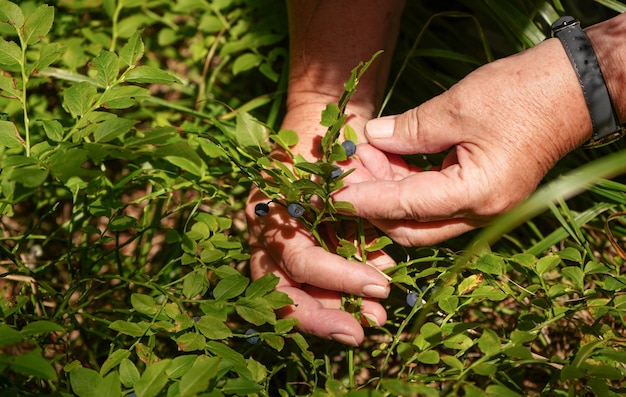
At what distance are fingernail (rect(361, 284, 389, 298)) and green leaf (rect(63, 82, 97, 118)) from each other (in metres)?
0.59

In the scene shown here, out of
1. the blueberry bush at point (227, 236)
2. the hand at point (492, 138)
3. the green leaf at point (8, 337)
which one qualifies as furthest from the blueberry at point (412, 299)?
the green leaf at point (8, 337)

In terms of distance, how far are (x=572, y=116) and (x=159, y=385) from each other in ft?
2.86

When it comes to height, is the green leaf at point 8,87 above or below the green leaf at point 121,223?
above

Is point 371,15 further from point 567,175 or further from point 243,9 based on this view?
point 567,175

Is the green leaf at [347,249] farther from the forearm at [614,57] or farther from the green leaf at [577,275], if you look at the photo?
the forearm at [614,57]

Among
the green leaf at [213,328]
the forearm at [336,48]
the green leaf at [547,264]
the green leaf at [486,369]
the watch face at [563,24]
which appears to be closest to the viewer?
the green leaf at [486,369]

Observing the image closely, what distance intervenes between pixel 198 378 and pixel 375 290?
17.6 inches

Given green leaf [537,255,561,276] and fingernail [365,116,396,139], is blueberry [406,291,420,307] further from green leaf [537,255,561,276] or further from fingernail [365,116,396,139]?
fingernail [365,116,396,139]

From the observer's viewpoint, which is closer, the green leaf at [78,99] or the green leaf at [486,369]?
the green leaf at [486,369]

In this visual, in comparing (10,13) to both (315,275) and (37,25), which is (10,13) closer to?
(37,25)

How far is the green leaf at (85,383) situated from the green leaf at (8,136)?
1.30 ft

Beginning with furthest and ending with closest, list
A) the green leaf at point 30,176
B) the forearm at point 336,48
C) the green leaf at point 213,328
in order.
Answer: the forearm at point 336,48 < the green leaf at point 213,328 < the green leaf at point 30,176

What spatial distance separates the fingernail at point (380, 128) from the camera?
47.5 inches

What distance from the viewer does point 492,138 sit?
1077 mm
